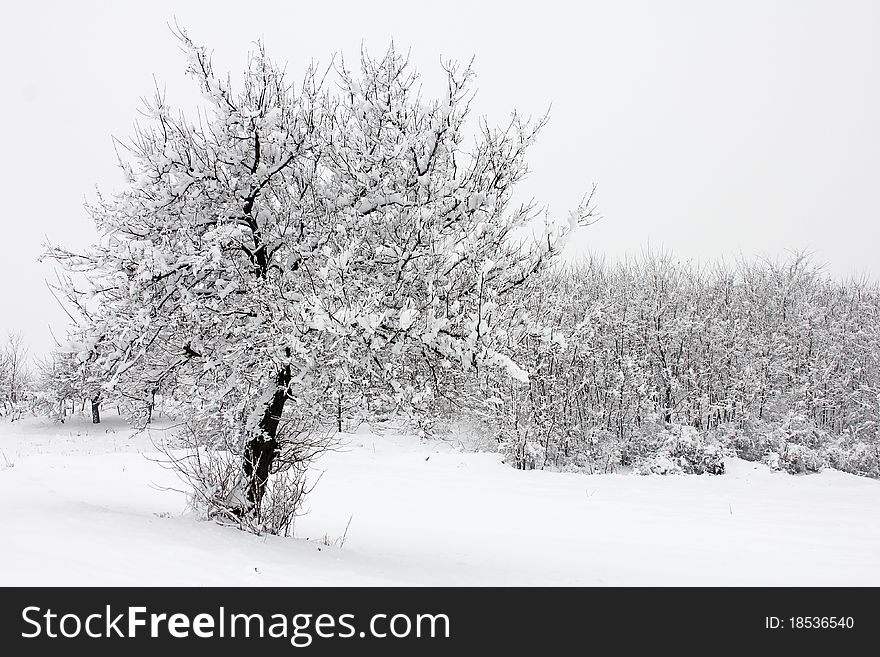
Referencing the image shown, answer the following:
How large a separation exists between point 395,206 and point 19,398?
4287cm

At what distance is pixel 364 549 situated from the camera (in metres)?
8.48

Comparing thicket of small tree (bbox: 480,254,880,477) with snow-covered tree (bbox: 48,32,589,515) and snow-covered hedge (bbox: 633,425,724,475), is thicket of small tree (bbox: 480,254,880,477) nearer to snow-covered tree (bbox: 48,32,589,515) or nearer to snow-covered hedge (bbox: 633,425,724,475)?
snow-covered hedge (bbox: 633,425,724,475)

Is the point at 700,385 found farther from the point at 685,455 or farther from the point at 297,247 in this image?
the point at 297,247

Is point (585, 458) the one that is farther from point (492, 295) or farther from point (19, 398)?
point (19, 398)

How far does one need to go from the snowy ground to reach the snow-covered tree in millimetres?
1615

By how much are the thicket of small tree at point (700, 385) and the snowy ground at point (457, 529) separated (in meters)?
1.53

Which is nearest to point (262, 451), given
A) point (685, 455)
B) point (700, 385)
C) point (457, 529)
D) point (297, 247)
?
point (297, 247)

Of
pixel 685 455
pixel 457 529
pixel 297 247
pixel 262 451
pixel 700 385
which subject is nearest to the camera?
pixel 297 247

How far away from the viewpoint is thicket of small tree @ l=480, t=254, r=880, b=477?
20.0m

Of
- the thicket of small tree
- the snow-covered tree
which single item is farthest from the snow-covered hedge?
the snow-covered tree

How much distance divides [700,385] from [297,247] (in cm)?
1821

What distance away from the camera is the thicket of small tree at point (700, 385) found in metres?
20.0

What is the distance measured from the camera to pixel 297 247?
22.5ft
